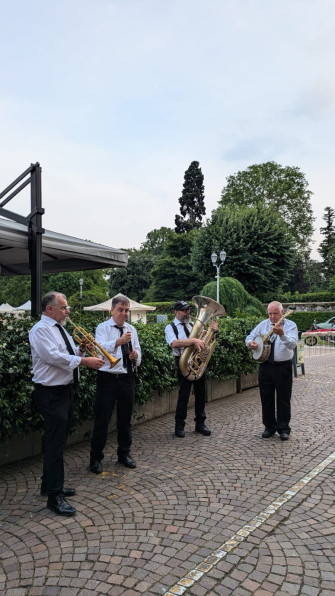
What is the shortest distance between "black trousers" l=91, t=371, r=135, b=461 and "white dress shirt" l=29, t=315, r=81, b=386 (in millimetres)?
765

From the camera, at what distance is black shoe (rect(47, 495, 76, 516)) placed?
11.5 ft

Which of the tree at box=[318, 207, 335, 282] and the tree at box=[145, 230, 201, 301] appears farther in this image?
the tree at box=[318, 207, 335, 282]

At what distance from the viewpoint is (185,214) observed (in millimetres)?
Result: 58750

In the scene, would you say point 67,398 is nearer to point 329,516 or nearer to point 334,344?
point 329,516

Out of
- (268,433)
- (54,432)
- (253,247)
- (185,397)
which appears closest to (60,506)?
(54,432)

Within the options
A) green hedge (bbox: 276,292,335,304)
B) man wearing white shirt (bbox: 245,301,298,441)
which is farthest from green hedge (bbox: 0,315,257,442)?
green hedge (bbox: 276,292,335,304)

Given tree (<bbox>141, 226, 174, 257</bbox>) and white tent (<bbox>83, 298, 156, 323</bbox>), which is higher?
tree (<bbox>141, 226, 174, 257</bbox>)

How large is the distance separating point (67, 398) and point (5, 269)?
14.4ft

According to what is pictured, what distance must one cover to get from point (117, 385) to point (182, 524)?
1.57 metres

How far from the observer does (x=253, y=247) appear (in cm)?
3341

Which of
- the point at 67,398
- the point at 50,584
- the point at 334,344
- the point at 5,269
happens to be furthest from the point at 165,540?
the point at 334,344

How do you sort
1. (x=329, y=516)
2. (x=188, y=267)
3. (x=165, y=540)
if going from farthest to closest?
(x=188, y=267) < (x=329, y=516) < (x=165, y=540)

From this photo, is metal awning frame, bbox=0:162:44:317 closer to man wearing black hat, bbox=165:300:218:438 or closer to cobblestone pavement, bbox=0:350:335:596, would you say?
man wearing black hat, bbox=165:300:218:438

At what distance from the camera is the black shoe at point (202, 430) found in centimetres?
585
